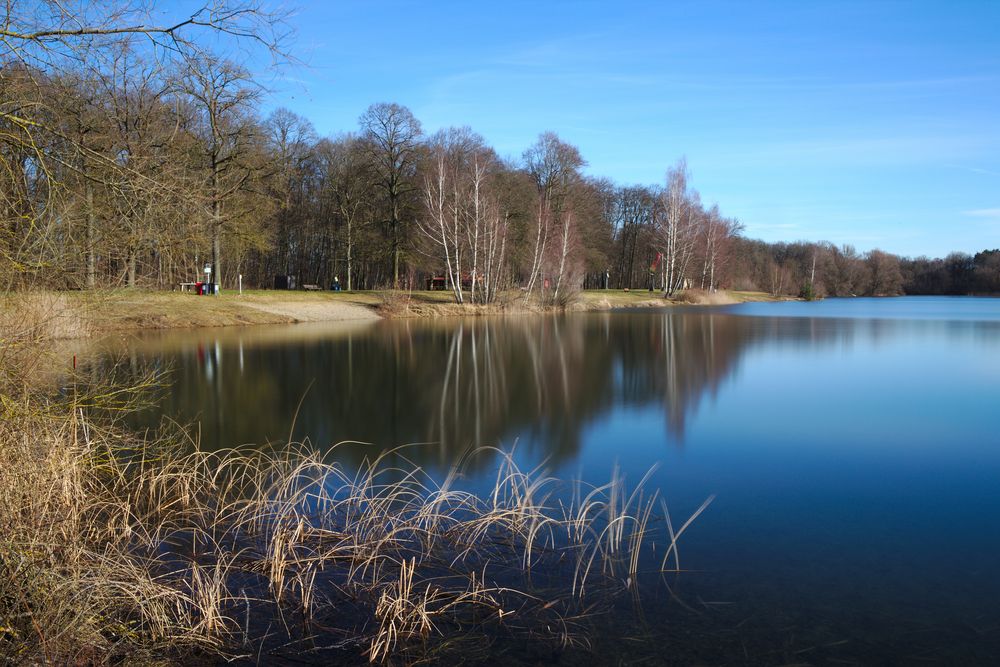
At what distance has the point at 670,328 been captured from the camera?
28.9 meters

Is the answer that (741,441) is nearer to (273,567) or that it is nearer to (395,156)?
(273,567)

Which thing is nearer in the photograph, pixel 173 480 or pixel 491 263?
pixel 173 480

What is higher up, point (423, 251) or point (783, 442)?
point (423, 251)

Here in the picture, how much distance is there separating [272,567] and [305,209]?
146 ft

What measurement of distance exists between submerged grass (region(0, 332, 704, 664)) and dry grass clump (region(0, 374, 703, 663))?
0.05 ft

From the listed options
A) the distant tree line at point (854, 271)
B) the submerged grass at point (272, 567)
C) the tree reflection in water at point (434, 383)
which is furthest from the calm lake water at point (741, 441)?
the distant tree line at point (854, 271)

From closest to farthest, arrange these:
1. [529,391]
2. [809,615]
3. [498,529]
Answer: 1. [809,615]
2. [498,529]
3. [529,391]

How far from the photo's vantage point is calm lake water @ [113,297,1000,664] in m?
4.26

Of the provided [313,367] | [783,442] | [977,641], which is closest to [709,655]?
[977,641]

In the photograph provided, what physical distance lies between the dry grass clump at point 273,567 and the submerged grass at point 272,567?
1cm

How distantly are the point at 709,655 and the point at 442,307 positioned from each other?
31524 millimetres

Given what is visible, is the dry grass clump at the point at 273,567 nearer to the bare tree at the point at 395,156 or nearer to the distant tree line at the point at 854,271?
the bare tree at the point at 395,156

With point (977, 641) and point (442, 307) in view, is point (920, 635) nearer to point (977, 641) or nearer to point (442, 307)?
point (977, 641)

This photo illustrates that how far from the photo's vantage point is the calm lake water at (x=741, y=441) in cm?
426
